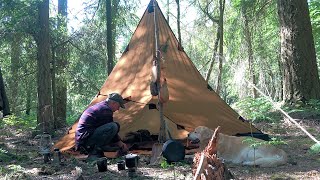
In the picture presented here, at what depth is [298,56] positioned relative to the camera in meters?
7.68

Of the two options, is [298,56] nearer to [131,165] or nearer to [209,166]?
[131,165]

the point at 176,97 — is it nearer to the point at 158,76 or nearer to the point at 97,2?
the point at 158,76

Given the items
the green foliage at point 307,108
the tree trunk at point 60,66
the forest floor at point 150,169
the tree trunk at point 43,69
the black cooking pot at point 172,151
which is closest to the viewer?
the forest floor at point 150,169

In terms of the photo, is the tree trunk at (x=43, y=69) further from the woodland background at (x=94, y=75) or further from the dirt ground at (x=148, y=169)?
the dirt ground at (x=148, y=169)

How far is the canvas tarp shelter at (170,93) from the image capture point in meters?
6.58

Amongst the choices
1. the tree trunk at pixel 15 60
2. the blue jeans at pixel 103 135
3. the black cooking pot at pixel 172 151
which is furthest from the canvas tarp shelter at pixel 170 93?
the tree trunk at pixel 15 60

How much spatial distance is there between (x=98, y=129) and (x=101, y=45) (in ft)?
22.1

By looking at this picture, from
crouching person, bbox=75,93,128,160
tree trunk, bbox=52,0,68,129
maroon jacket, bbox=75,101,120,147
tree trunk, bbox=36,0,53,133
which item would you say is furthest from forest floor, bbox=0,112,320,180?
tree trunk, bbox=52,0,68,129

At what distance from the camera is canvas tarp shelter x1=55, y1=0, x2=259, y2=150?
658 cm

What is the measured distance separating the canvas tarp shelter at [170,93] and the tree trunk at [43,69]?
6.81 ft

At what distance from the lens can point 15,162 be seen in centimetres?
551

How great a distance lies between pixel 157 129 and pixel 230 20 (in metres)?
11.3

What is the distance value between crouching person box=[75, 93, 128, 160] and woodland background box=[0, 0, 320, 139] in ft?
5.37

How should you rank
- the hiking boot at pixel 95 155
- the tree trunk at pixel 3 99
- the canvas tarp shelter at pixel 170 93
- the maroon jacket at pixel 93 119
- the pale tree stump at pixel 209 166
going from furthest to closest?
the canvas tarp shelter at pixel 170 93 < the tree trunk at pixel 3 99 < the maroon jacket at pixel 93 119 < the hiking boot at pixel 95 155 < the pale tree stump at pixel 209 166
